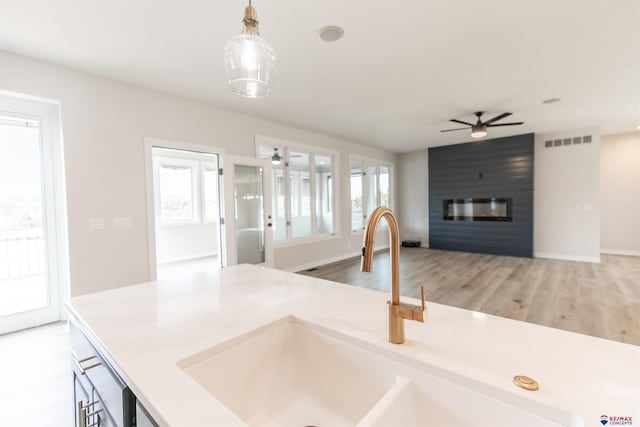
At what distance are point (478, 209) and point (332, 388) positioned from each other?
23.6 ft

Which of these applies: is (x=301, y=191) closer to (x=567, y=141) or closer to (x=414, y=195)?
(x=414, y=195)

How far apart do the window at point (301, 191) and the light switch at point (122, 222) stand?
7.13 feet

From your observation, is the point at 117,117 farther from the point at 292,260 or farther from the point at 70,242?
the point at 292,260

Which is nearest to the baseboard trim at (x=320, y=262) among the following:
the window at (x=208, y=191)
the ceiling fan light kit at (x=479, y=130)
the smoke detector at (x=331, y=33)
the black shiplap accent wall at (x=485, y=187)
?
the black shiplap accent wall at (x=485, y=187)

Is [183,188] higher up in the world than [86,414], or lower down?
higher up

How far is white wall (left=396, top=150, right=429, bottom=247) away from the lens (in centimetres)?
807

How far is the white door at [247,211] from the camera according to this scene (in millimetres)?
4297

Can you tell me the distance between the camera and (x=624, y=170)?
635 centimetres

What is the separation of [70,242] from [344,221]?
4.74 meters

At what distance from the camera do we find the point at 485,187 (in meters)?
6.82

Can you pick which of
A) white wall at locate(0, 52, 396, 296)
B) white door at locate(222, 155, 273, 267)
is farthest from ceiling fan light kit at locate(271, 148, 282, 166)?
white wall at locate(0, 52, 396, 296)

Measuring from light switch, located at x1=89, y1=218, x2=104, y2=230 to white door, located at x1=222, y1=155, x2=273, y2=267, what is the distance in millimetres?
1473

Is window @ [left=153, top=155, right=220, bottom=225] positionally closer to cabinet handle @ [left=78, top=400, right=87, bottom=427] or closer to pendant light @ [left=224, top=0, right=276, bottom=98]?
pendant light @ [left=224, top=0, right=276, bottom=98]

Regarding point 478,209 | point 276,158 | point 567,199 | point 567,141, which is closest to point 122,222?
point 276,158
